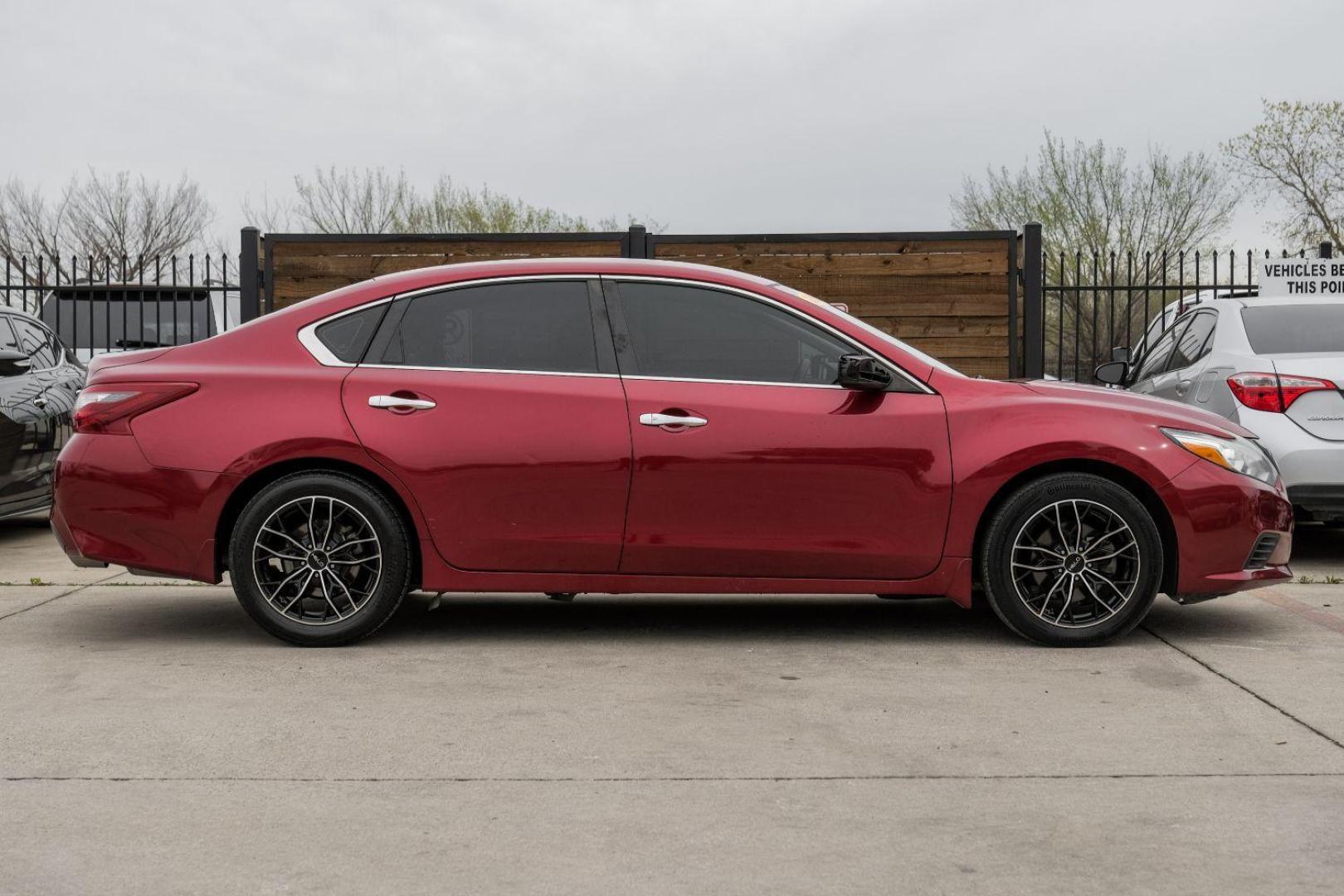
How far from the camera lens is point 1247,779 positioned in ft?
14.1

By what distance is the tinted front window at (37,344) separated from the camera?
34.0ft

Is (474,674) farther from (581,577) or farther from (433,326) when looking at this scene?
(433,326)

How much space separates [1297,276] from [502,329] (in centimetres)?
971

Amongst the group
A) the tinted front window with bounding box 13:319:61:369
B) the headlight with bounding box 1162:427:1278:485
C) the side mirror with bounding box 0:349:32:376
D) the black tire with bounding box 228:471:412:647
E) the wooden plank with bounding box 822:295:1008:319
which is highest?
the wooden plank with bounding box 822:295:1008:319

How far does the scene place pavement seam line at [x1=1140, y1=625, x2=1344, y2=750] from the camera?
480 cm

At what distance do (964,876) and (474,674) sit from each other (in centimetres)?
266

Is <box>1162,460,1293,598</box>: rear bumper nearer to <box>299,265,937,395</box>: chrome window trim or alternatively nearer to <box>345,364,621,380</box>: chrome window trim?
<box>299,265,937,395</box>: chrome window trim

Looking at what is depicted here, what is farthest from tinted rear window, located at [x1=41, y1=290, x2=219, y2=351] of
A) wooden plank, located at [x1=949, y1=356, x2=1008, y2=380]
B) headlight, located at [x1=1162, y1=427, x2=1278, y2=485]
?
headlight, located at [x1=1162, y1=427, x2=1278, y2=485]

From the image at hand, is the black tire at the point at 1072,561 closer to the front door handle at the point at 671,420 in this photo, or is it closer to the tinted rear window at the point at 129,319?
the front door handle at the point at 671,420

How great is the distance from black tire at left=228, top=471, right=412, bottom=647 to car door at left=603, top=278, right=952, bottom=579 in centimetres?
95

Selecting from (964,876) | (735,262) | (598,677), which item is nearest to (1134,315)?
(735,262)

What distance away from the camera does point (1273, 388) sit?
8.48 metres

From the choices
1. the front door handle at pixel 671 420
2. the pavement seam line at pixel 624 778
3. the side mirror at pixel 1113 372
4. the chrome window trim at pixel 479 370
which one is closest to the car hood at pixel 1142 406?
the front door handle at pixel 671 420

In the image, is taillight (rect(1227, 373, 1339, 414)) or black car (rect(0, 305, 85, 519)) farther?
black car (rect(0, 305, 85, 519))
